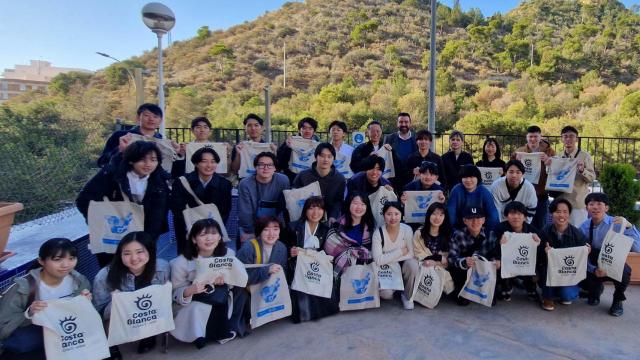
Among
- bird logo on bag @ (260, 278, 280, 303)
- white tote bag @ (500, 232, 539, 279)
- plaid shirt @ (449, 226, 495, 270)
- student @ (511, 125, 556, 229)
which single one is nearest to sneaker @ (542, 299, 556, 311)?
white tote bag @ (500, 232, 539, 279)

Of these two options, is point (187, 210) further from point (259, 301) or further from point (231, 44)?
point (231, 44)

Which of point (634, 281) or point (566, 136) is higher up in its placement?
point (566, 136)

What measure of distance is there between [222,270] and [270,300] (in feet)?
1.80

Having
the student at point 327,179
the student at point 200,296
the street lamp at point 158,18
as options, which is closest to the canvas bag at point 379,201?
the student at point 327,179

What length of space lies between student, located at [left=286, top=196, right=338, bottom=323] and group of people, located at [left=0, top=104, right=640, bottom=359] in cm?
1

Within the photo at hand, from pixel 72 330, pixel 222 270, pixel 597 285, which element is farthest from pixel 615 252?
pixel 72 330

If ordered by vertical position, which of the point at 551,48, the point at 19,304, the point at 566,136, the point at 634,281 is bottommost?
the point at 634,281

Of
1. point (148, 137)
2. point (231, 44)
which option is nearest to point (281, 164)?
point (148, 137)

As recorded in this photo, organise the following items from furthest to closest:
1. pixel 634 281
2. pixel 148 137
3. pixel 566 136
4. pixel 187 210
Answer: pixel 566 136
pixel 634 281
pixel 148 137
pixel 187 210

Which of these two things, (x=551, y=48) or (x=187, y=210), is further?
(x=551, y=48)

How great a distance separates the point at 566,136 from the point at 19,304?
584 cm

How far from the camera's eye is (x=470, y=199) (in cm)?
434

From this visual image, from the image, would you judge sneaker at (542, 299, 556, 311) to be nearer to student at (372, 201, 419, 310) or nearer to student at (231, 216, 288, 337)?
student at (372, 201, 419, 310)

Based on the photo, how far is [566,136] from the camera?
495 centimetres
